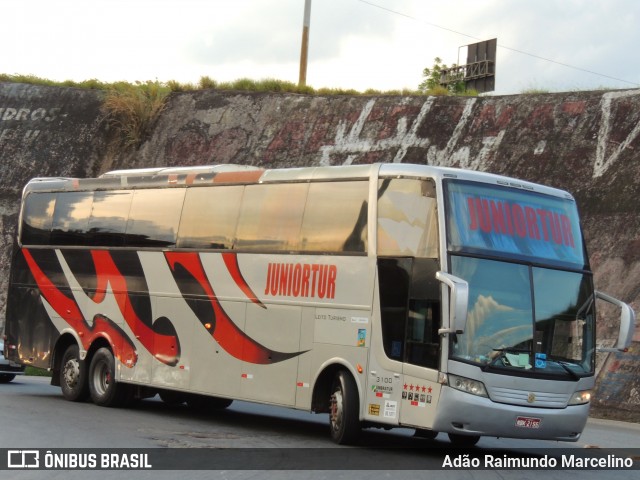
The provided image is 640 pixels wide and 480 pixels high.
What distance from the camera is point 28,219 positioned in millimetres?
21391

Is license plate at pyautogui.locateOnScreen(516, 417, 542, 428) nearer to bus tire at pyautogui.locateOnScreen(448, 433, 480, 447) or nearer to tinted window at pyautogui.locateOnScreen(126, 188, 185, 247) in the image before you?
bus tire at pyautogui.locateOnScreen(448, 433, 480, 447)

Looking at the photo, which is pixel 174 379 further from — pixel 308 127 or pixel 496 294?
pixel 308 127

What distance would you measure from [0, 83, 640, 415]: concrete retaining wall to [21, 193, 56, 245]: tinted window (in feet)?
39.8

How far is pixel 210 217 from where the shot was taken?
55.8 ft

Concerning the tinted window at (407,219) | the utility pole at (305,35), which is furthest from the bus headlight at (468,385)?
the utility pole at (305,35)

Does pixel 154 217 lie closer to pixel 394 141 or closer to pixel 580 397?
pixel 580 397

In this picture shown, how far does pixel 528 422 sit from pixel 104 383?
29.3ft

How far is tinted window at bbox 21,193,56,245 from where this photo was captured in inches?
821

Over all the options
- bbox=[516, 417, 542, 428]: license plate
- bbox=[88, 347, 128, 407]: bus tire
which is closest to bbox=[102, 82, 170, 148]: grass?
bbox=[88, 347, 128, 407]: bus tire

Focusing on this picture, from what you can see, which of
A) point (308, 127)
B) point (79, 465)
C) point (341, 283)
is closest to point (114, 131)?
point (308, 127)

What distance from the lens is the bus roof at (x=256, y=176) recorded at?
539 inches

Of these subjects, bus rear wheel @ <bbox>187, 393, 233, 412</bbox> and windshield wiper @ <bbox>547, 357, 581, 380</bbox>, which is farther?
bus rear wheel @ <bbox>187, 393, 233, 412</bbox>

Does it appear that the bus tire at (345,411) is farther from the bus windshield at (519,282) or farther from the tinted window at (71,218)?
the tinted window at (71,218)

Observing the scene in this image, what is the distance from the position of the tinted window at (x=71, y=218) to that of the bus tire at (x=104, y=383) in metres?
2.18
